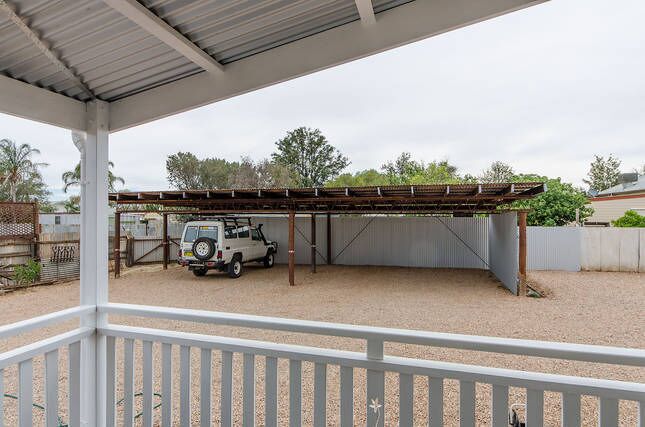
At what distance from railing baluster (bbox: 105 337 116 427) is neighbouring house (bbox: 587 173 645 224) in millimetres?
17203

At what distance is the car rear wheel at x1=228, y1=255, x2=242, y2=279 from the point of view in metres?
Answer: 9.14

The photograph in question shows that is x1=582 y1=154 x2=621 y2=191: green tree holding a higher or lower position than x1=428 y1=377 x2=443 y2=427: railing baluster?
higher

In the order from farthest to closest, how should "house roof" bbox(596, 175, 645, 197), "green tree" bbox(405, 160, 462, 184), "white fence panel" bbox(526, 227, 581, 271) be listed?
1. "green tree" bbox(405, 160, 462, 184)
2. "house roof" bbox(596, 175, 645, 197)
3. "white fence panel" bbox(526, 227, 581, 271)

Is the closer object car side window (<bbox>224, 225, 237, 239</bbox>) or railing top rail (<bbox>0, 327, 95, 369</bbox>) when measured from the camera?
railing top rail (<bbox>0, 327, 95, 369</bbox>)

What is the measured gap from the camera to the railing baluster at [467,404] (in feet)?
4.01

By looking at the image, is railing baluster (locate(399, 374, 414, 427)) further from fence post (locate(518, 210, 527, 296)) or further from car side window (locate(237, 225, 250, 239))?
car side window (locate(237, 225, 250, 239))

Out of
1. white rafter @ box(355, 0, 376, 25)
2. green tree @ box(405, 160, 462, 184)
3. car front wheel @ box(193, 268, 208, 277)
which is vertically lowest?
car front wheel @ box(193, 268, 208, 277)

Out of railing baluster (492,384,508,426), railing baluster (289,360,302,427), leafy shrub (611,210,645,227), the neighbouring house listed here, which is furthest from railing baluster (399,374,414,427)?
the neighbouring house

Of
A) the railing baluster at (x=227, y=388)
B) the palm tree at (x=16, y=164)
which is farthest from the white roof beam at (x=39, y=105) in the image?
the palm tree at (x=16, y=164)

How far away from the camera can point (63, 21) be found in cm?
132

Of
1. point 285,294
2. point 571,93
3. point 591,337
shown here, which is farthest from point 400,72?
point 591,337

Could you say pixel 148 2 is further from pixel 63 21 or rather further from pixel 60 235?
pixel 60 235

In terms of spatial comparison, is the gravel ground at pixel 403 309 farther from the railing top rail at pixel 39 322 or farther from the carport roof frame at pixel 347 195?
the carport roof frame at pixel 347 195

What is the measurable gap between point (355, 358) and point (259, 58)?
1297 mm
